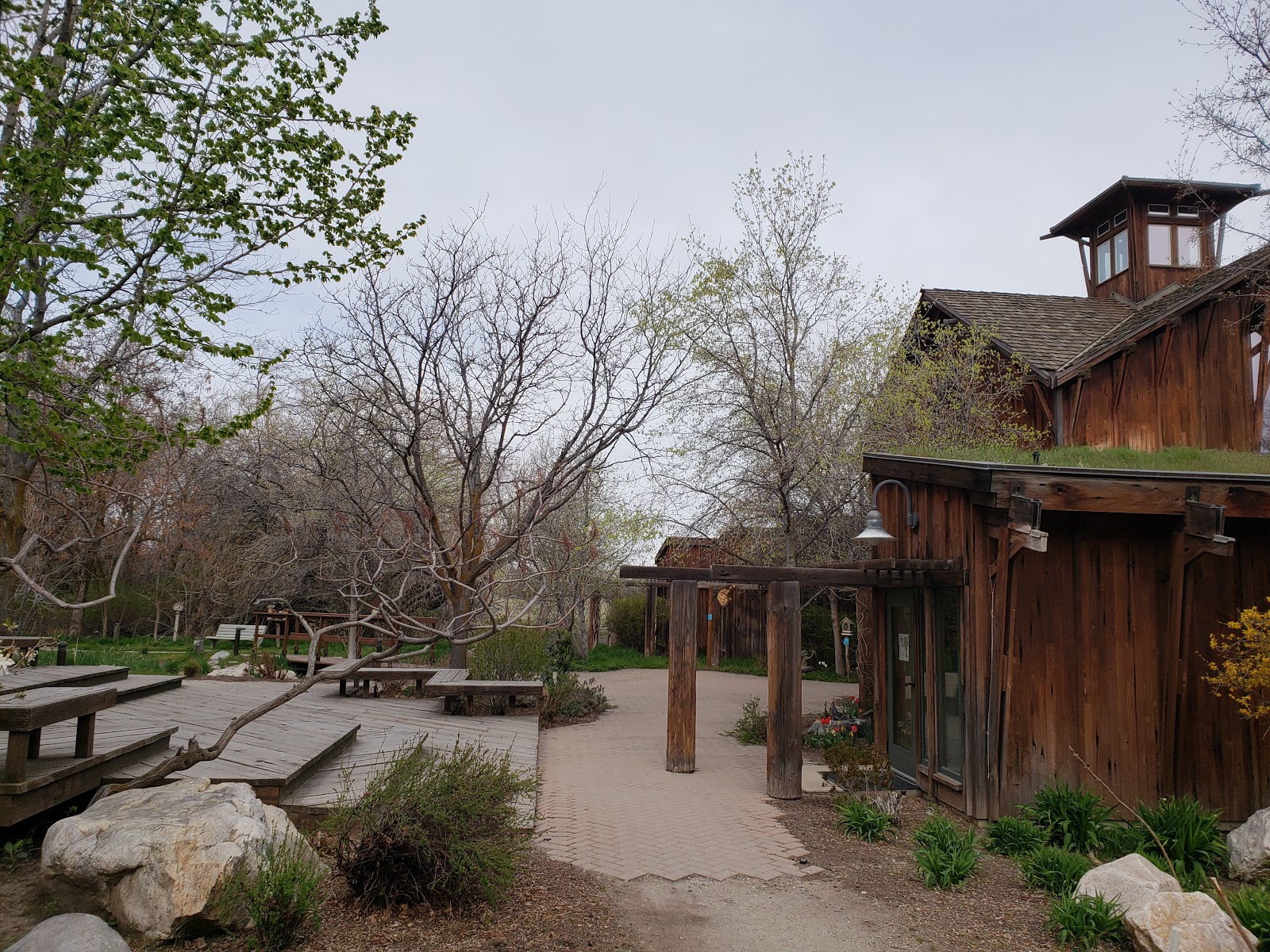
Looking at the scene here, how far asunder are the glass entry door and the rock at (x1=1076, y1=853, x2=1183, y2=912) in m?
3.40

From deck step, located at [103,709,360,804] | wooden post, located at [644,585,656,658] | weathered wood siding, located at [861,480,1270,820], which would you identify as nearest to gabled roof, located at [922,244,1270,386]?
weathered wood siding, located at [861,480,1270,820]

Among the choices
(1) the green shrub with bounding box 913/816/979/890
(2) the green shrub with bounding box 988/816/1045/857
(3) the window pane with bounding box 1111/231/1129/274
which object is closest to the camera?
(1) the green shrub with bounding box 913/816/979/890

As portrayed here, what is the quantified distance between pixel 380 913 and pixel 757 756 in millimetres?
6875

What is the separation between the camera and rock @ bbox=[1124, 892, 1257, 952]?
14.0 ft

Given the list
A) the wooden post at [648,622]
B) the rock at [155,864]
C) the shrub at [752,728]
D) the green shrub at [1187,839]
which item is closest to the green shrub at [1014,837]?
the green shrub at [1187,839]

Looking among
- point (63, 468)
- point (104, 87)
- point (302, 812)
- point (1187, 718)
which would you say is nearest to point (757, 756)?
point (1187, 718)

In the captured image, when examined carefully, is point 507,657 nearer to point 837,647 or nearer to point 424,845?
point 424,845

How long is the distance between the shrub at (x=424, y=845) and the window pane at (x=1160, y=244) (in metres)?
17.8

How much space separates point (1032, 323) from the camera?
15.9 meters

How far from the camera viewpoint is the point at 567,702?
13.5m

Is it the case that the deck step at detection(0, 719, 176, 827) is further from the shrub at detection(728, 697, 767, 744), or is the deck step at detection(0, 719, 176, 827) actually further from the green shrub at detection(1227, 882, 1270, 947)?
the shrub at detection(728, 697, 767, 744)

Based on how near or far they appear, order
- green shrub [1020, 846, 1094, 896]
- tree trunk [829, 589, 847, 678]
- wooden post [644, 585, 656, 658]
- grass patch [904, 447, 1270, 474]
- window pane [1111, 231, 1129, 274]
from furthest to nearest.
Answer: wooden post [644, 585, 656, 658], tree trunk [829, 589, 847, 678], window pane [1111, 231, 1129, 274], grass patch [904, 447, 1270, 474], green shrub [1020, 846, 1094, 896]

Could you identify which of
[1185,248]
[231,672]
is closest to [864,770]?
[231,672]

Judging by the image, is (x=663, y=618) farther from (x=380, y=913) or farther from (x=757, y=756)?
(x=380, y=913)
